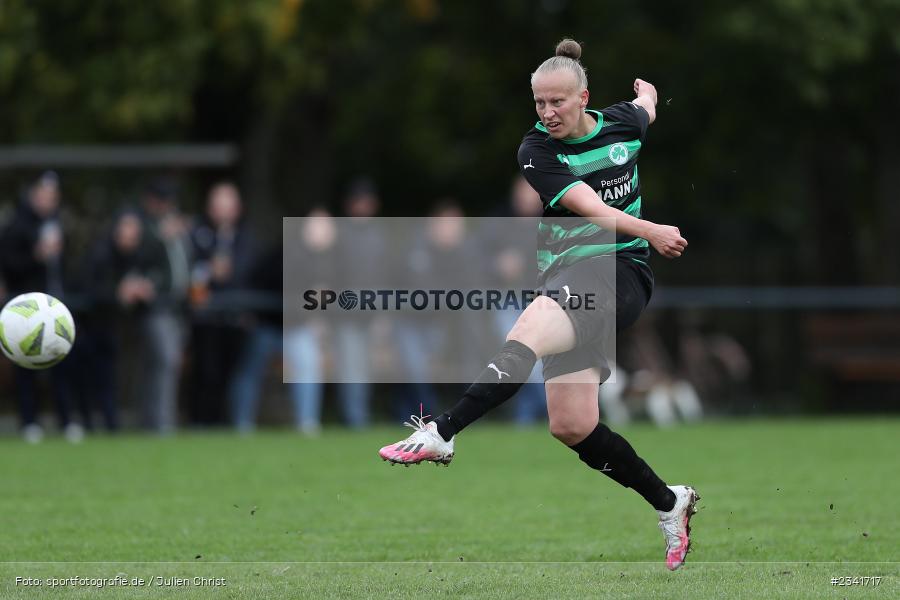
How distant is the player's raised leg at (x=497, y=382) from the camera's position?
5758 millimetres

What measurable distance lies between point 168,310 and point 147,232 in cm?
81

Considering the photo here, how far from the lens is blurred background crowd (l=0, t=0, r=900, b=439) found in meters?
14.9

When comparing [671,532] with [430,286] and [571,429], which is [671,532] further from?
[430,286]

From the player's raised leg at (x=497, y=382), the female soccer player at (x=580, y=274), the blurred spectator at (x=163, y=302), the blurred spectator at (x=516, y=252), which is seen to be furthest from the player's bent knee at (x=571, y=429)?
the blurred spectator at (x=163, y=302)

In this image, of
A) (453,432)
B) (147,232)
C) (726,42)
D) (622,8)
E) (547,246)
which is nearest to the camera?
(453,432)

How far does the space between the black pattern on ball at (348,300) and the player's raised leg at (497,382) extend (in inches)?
340

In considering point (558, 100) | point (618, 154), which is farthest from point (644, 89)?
point (558, 100)

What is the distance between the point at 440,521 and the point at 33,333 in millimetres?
2426

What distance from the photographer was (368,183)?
20016 millimetres

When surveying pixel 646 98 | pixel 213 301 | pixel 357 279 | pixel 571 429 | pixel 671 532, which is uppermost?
pixel 646 98

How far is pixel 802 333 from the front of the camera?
1833 centimetres

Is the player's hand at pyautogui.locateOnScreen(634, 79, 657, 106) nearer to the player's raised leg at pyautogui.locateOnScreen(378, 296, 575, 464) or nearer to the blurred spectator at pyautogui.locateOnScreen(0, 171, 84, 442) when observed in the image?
the player's raised leg at pyautogui.locateOnScreen(378, 296, 575, 464)

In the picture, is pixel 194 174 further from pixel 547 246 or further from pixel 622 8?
pixel 547 246

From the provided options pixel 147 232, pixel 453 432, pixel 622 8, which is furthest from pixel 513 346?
pixel 622 8
